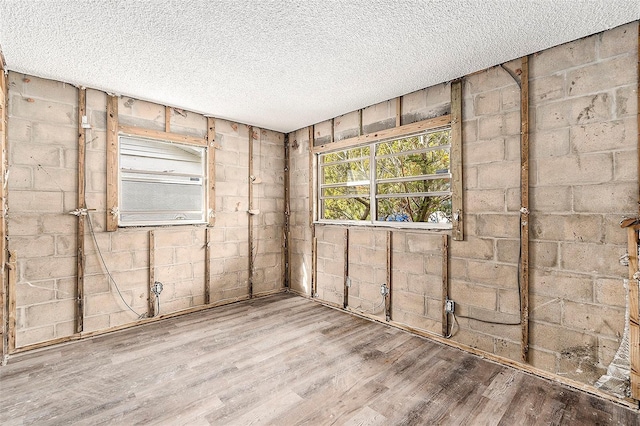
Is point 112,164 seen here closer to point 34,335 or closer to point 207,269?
point 207,269

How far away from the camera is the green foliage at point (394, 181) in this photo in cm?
322

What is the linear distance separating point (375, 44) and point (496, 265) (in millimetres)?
2216

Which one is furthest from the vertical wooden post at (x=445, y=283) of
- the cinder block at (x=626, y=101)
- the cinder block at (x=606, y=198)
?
the cinder block at (x=626, y=101)

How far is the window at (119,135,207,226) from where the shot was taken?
138 inches

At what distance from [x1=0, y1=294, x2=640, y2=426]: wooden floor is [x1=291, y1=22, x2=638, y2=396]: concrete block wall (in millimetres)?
347

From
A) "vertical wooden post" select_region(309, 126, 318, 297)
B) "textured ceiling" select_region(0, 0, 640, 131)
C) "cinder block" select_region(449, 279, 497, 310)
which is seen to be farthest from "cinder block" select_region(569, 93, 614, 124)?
"vertical wooden post" select_region(309, 126, 318, 297)

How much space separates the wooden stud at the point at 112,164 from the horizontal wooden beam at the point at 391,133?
2.57m

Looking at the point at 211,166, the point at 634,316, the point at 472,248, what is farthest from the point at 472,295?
the point at 211,166

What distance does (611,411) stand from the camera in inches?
76.9

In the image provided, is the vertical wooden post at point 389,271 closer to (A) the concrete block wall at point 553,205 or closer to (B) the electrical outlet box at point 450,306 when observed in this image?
(A) the concrete block wall at point 553,205

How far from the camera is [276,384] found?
7.47 feet

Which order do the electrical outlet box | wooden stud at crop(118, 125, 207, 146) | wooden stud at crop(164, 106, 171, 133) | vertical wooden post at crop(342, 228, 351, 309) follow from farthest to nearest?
vertical wooden post at crop(342, 228, 351, 309), wooden stud at crop(164, 106, 171, 133), wooden stud at crop(118, 125, 207, 146), the electrical outlet box

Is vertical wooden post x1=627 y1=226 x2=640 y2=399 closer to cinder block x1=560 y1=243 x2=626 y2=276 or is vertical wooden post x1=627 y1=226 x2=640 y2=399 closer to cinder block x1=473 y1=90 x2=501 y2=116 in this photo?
cinder block x1=560 y1=243 x2=626 y2=276

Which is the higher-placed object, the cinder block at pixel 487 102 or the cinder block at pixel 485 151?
the cinder block at pixel 487 102
